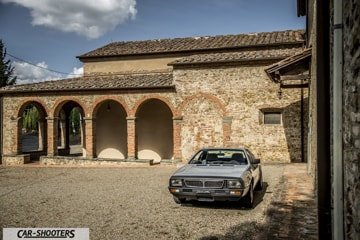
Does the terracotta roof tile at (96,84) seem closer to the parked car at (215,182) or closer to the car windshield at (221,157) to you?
the car windshield at (221,157)

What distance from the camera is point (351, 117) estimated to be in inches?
95.0

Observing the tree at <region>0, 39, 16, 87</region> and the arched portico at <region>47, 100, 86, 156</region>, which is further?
the tree at <region>0, 39, 16, 87</region>

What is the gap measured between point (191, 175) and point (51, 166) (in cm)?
1164

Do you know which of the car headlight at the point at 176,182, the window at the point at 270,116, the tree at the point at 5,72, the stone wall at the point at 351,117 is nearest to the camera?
the stone wall at the point at 351,117

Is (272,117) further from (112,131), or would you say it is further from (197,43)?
(112,131)

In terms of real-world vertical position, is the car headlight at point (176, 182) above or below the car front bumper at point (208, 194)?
above

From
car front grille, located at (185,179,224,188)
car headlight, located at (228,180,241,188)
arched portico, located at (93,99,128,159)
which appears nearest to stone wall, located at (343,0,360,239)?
car headlight, located at (228,180,241,188)

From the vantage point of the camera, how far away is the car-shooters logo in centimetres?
511

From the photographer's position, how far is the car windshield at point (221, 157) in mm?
7637

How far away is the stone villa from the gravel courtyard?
3.41m

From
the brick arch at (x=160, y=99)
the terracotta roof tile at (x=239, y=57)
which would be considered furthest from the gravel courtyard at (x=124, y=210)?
the terracotta roof tile at (x=239, y=57)

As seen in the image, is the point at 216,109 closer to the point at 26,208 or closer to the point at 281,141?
the point at 281,141

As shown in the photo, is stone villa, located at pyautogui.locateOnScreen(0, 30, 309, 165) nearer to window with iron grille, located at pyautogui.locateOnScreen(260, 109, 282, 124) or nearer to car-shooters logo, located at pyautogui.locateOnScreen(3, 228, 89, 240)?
window with iron grille, located at pyautogui.locateOnScreen(260, 109, 282, 124)

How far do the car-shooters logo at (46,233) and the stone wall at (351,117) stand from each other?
403 cm
